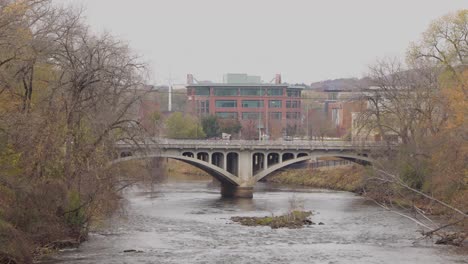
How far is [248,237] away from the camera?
42.5 meters

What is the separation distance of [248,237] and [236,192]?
90.1 ft

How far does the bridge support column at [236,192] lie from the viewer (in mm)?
69000

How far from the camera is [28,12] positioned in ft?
118

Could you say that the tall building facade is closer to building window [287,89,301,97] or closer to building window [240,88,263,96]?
building window [240,88,263,96]

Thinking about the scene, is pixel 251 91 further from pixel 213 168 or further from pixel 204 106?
pixel 213 168

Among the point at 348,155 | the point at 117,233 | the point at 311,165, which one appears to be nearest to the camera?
the point at 117,233

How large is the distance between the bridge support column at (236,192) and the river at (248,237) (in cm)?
594

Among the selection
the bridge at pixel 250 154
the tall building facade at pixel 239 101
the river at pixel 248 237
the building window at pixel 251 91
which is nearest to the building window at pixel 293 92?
the tall building facade at pixel 239 101

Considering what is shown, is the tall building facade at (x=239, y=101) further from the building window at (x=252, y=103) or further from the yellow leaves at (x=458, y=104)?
the yellow leaves at (x=458, y=104)

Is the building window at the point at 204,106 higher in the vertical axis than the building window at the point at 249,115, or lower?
higher

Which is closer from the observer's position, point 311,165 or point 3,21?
point 3,21

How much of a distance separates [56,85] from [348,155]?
39.0 meters

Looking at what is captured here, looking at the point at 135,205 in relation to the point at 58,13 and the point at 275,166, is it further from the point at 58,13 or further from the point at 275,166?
the point at 58,13

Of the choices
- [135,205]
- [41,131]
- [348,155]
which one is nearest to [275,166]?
[348,155]
